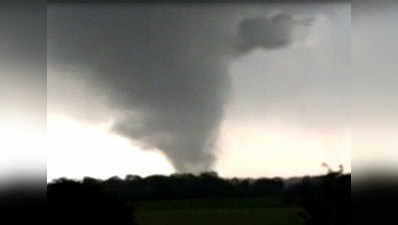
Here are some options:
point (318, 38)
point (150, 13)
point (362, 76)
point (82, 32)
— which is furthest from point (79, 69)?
point (362, 76)

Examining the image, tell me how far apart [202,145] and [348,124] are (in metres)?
0.72

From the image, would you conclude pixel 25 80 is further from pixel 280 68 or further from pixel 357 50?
pixel 357 50

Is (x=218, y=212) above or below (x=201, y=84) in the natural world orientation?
below

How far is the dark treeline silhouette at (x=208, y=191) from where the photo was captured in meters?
3.13

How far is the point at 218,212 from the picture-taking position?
316 centimetres

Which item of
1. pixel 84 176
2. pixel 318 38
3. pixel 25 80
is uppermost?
pixel 318 38

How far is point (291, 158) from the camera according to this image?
3.14 metres

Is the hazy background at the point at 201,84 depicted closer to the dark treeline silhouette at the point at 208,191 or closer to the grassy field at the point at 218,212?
the dark treeline silhouette at the point at 208,191

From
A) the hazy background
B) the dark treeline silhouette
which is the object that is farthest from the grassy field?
the hazy background

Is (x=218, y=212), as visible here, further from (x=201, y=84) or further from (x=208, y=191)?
(x=201, y=84)

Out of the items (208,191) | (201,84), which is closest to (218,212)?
(208,191)

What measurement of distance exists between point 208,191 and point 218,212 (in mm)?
119

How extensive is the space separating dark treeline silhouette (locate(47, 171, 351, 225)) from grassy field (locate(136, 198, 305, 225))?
0.03 metres

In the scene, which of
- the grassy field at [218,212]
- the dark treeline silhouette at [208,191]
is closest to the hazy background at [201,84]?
the dark treeline silhouette at [208,191]
